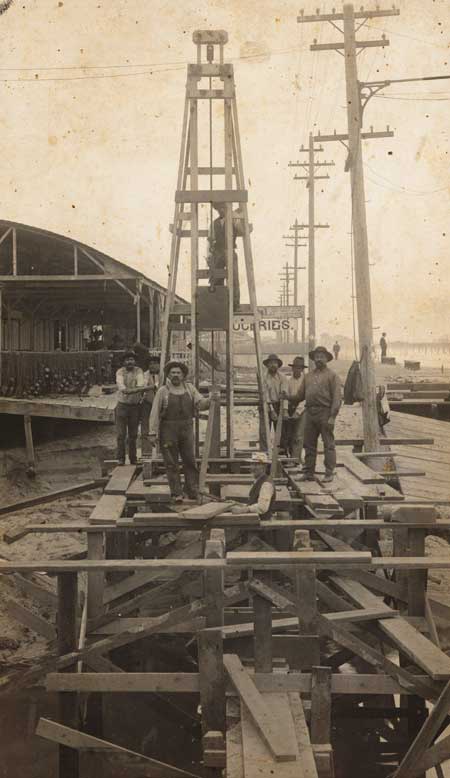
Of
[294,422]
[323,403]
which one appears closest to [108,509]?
[323,403]

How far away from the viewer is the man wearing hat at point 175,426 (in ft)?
26.6

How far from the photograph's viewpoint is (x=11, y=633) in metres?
8.65

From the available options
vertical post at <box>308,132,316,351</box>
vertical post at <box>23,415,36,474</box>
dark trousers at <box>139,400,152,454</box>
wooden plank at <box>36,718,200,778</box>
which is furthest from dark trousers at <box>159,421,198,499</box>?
vertical post at <box>308,132,316,351</box>

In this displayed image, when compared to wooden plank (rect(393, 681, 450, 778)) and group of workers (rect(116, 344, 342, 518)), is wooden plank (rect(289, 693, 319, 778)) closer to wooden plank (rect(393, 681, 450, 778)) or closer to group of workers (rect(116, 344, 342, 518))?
wooden plank (rect(393, 681, 450, 778))

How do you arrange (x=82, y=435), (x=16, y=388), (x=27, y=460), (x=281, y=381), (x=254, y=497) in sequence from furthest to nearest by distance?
1. (x=82, y=435)
2. (x=16, y=388)
3. (x=27, y=460)
4. (x=281, y=381)
5. (x=254, y=497)

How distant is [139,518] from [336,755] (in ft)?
10.00

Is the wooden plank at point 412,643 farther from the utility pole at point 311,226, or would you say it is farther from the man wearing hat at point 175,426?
the utility pole at point 311,226

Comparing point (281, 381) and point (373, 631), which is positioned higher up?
point (281, 381)

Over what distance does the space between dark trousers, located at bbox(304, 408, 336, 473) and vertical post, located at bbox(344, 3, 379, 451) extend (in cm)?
335

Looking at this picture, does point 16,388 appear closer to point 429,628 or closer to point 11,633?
point 11,633

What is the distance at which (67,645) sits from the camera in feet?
20.8

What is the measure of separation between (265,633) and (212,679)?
22.2 inches

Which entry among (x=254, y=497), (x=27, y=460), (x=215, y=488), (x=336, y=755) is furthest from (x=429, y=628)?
(x=27, y=460)

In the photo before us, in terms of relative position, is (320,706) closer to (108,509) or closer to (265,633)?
(265,633)
